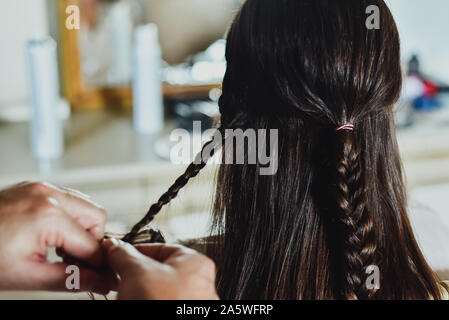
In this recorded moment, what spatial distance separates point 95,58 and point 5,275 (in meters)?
1.24

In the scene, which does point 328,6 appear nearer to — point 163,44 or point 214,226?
point 214,226

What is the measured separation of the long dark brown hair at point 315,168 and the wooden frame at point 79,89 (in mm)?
1003

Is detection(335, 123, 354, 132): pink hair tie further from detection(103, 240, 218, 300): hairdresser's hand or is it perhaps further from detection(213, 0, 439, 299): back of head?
detection(103, 240, 218, 300): hairdresser's hand

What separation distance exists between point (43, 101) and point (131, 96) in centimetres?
40

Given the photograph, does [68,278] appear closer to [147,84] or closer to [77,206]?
[77,206]

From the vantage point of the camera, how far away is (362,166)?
792 mm

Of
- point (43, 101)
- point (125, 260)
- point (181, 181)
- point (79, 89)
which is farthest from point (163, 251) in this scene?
point (79, 89)

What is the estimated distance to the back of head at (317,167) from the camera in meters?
0.71

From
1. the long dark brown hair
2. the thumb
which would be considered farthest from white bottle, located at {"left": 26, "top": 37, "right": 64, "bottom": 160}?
the thumb

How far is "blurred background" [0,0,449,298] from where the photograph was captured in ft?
5.05

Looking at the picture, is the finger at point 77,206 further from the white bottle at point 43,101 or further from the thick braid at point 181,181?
the white bottle at point 43,101

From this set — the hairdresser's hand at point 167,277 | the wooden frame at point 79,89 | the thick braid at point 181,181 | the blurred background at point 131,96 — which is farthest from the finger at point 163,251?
the wooden frame at point 79,89

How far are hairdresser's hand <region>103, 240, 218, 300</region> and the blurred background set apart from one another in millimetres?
745
